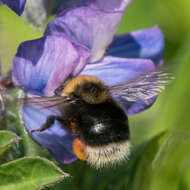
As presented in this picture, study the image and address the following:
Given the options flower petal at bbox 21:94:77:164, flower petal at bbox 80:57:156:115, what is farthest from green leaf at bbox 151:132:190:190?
flower petal at bbox 21:94:77:164

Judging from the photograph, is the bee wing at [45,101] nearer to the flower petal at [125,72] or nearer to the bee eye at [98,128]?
the bee eye at [98,128]

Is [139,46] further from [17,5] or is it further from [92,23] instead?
[17,5]

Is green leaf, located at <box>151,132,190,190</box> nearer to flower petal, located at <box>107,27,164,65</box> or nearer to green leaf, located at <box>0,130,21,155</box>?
flower petal, located at <box>107,27,164,65</box>

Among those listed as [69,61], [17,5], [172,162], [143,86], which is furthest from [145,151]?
[17,5]

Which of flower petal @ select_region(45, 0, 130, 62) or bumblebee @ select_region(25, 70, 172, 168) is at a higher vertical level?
flower petal @ select_region(45, 0, 130, 62)

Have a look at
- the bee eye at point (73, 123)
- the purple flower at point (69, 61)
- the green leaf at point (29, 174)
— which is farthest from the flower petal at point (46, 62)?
the green leaf at point (29, 174)
